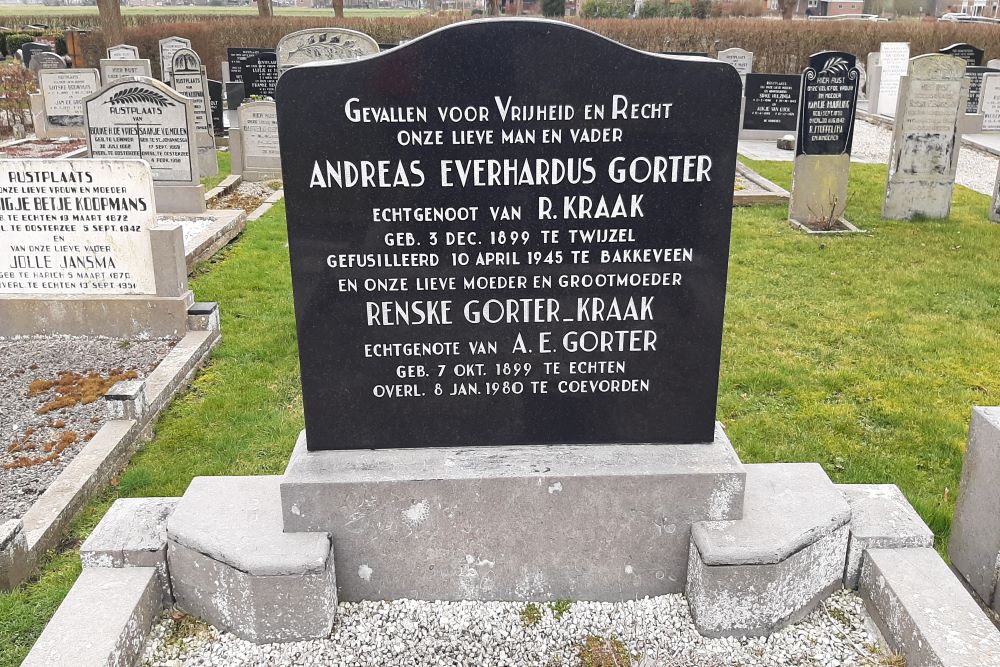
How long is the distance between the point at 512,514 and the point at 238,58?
19800mm

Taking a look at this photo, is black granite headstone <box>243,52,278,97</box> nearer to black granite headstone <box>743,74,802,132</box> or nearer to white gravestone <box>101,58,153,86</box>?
white gravestone <box>101,58,153,86</box>

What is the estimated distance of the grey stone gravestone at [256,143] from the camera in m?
13.4

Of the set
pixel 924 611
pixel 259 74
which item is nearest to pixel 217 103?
pixel 259 74

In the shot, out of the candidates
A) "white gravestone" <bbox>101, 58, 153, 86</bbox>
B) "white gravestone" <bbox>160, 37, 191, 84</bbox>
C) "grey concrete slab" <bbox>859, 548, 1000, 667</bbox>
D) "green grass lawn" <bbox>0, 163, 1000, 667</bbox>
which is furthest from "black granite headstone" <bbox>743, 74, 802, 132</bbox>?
"grey concrete slab" <bbox>859, 548, 1000, 667</bbox>

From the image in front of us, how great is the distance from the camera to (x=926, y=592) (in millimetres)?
3014

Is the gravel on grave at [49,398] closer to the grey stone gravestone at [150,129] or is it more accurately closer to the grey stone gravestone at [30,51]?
the grey stone gravestone at [150,129]

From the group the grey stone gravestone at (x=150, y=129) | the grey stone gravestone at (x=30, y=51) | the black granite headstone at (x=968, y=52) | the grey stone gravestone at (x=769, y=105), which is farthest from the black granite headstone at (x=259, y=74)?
the black granite headstone at (x=968, y=52)

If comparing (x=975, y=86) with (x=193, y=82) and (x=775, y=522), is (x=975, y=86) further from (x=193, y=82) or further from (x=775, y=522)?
(x=775, y=522)

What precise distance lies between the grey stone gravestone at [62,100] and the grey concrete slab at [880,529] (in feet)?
58.7

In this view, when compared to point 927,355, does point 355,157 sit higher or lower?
higher

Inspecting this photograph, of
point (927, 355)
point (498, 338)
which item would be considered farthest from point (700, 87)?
point (927, 355)

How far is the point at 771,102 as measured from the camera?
18.2 meters

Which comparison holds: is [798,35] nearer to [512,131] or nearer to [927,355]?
[927,355]

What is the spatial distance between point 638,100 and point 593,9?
57455 millimetres
